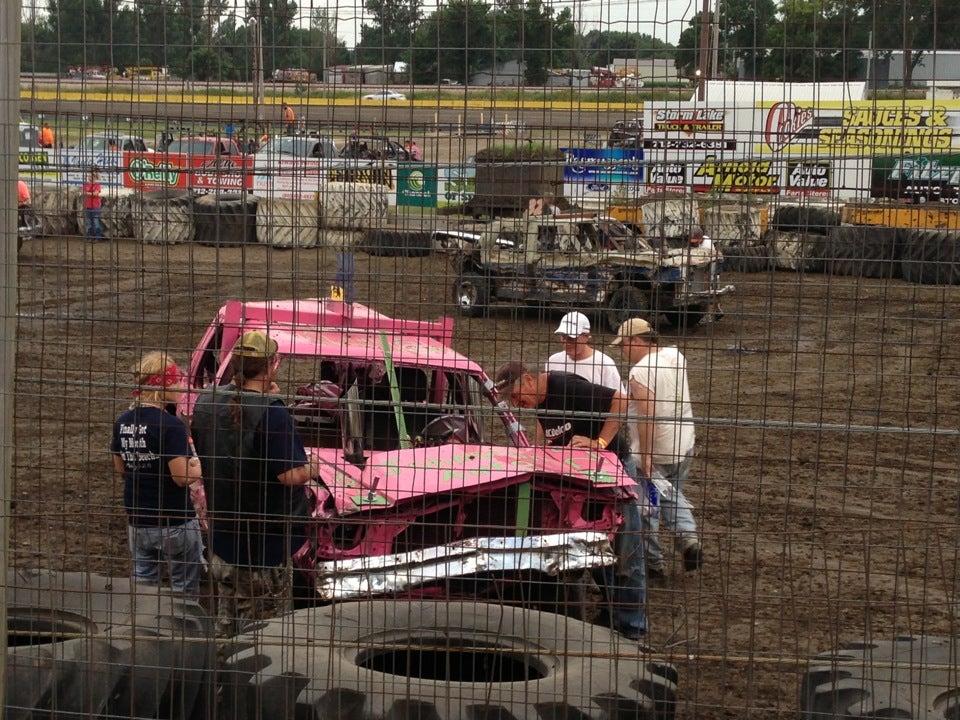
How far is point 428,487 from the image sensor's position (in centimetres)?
564

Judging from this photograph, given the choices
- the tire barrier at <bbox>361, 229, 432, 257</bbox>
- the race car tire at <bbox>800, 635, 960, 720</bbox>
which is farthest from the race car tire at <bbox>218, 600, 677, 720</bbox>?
the tire barrier at <bbox>361, 229, 432, 257</bbox>

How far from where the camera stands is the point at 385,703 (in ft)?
14.2

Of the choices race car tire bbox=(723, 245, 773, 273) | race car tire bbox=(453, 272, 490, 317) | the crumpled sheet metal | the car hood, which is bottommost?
the crumpled sheet metal

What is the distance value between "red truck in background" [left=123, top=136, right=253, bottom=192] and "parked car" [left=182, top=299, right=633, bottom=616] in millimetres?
523

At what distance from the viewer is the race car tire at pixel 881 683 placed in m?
4.19

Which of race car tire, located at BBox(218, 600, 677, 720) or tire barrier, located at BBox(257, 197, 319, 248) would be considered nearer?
tire barrier, located at BBox(257, 197, 319, 248)

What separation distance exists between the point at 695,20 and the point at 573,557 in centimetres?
226

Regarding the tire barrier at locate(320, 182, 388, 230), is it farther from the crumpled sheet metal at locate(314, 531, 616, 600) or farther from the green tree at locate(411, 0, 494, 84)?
the crumpled sheet metal at locate(314, 531, 616, 600)

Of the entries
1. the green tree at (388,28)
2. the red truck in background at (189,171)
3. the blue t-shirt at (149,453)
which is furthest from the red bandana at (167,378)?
the green tree at (388,28)

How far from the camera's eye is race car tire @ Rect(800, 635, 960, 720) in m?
4.19

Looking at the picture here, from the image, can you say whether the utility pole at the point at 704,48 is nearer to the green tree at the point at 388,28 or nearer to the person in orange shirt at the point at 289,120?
the green tree at the point at 388,28

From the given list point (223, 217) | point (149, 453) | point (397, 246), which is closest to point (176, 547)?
point (149, 453)

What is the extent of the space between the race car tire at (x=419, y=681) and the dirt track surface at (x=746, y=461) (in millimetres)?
205

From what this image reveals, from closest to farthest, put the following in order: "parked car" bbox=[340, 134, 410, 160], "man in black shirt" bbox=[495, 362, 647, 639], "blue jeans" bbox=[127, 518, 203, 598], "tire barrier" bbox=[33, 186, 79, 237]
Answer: "parked car" bbox=[340, 134, 410, 160]
"tire barrier" bbox=[33, 186, 79, 237]
"blue jeans" bbox=[127, 518, 203, 598]
"man in black shirt" bbox=[495, 362, 647, 639]
